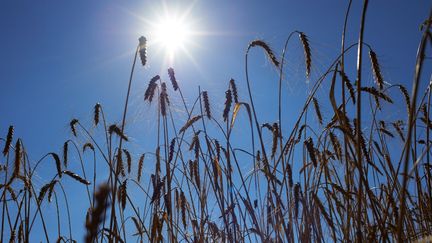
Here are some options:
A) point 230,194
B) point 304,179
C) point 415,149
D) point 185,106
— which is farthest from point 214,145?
point 415,149

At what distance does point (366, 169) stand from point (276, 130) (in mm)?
930

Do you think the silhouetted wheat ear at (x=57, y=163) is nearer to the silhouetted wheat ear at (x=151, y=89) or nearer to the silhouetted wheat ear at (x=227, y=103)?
the silhouetted wheat ear at (x=151, y=89)

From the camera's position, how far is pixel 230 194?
3.65m

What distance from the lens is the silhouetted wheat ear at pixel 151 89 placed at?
3.98 metres

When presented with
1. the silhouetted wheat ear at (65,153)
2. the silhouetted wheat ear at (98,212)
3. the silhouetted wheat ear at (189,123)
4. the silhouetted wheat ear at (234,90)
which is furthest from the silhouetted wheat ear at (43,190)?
the silhouetted wheat ear at (98,212)

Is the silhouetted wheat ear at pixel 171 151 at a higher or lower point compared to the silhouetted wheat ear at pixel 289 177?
higher

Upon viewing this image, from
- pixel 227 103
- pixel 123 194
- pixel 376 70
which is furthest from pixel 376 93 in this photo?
pixel 123 194

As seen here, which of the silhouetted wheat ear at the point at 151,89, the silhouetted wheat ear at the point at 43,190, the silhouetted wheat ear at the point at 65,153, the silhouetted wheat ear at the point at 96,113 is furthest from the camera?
the silhouetted wheat ear at the point at 65,153

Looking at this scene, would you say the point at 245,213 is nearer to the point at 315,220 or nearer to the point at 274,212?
the point at 274,212

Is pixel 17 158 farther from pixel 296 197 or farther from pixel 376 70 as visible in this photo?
pixel 376 70

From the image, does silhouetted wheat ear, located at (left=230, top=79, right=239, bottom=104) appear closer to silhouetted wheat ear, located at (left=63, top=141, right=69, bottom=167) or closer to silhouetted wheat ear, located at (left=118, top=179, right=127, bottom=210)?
silhouetted wheat ear, located at (left=118, top=179, right=127, bottom=210)

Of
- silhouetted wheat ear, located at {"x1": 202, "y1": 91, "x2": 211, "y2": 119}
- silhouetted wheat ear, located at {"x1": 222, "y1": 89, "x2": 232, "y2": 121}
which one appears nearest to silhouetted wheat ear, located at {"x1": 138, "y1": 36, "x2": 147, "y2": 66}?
silhouetted wheat ear, located at {"x1": 222, "y1": 89, "x2": 232, "y2": 121}

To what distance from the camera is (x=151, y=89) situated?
160 inches

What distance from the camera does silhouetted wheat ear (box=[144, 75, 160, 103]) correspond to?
3.98 m
